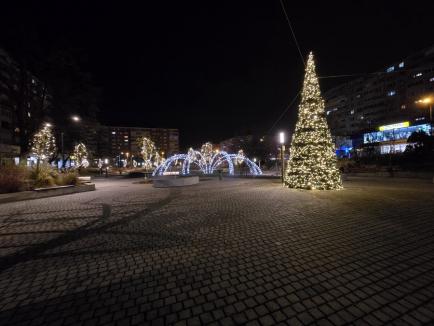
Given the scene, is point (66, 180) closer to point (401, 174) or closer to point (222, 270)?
point (222, 270)

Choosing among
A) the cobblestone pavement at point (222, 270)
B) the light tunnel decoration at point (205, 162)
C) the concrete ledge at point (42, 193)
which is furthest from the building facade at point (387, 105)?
the concrete ledge at point (42, 193)

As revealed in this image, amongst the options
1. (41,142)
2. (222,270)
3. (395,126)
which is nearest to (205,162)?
(41,142)

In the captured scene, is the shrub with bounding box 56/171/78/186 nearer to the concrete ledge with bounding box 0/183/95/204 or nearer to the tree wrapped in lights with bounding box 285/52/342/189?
the concrete ledge with bounding box 0/183/95/204

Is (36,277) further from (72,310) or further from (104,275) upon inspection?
(72,310)

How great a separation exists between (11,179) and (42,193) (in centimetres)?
200

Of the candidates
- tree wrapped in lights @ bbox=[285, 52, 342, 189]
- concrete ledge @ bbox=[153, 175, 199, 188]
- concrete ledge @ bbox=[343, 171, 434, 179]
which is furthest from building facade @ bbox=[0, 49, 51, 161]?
concrete ledge @ bbox=[343, 171, 434, 179]

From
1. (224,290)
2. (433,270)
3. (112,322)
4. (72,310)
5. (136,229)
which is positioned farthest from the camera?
(136,229)

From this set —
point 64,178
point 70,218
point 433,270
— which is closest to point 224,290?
point 433,270

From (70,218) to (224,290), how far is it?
7040 mm

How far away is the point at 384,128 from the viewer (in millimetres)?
57156

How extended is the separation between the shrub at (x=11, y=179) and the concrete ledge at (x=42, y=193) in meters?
0.99

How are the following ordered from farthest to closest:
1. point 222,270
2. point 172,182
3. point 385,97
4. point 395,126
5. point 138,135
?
point 138,135
point 385,97
point 395,126
point 172,182
point 222,270

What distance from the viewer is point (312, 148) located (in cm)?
1316

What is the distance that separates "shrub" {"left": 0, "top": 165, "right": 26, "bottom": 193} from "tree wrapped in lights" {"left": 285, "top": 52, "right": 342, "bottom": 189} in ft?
55.0
